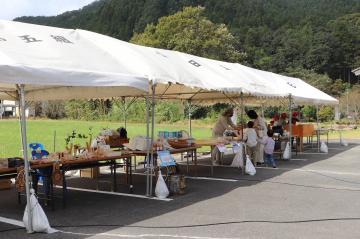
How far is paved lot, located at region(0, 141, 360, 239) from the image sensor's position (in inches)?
238

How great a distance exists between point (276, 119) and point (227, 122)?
15.7 feet

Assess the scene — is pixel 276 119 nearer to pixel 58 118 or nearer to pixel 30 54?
pixel 30 54

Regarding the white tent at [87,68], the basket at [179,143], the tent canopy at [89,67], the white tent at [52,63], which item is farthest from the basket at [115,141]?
the white tent at [52,63]

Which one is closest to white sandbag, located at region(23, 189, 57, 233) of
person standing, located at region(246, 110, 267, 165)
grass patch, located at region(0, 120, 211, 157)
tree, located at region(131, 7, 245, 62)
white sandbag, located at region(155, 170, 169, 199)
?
white sandbag, located at region(155, 170, 169, 199)

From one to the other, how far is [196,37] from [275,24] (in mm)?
36699

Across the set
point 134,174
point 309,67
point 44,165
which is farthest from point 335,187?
point 309,67

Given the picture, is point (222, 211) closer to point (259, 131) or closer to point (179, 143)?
point (179, 143)

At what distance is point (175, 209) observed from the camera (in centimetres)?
741

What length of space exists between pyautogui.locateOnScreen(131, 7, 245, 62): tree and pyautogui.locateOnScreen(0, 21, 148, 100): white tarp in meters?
38.7

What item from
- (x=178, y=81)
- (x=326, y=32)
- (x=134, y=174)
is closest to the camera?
(x=178, y=81)

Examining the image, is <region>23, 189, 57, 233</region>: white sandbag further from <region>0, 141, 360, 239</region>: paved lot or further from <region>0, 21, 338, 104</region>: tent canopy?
<region>0, 21, 338, 104</region>: tent canopy

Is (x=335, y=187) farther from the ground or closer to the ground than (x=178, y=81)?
closer to the ground

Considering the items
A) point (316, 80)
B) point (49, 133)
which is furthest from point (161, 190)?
point (316, 80)

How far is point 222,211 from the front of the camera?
7.22 m
